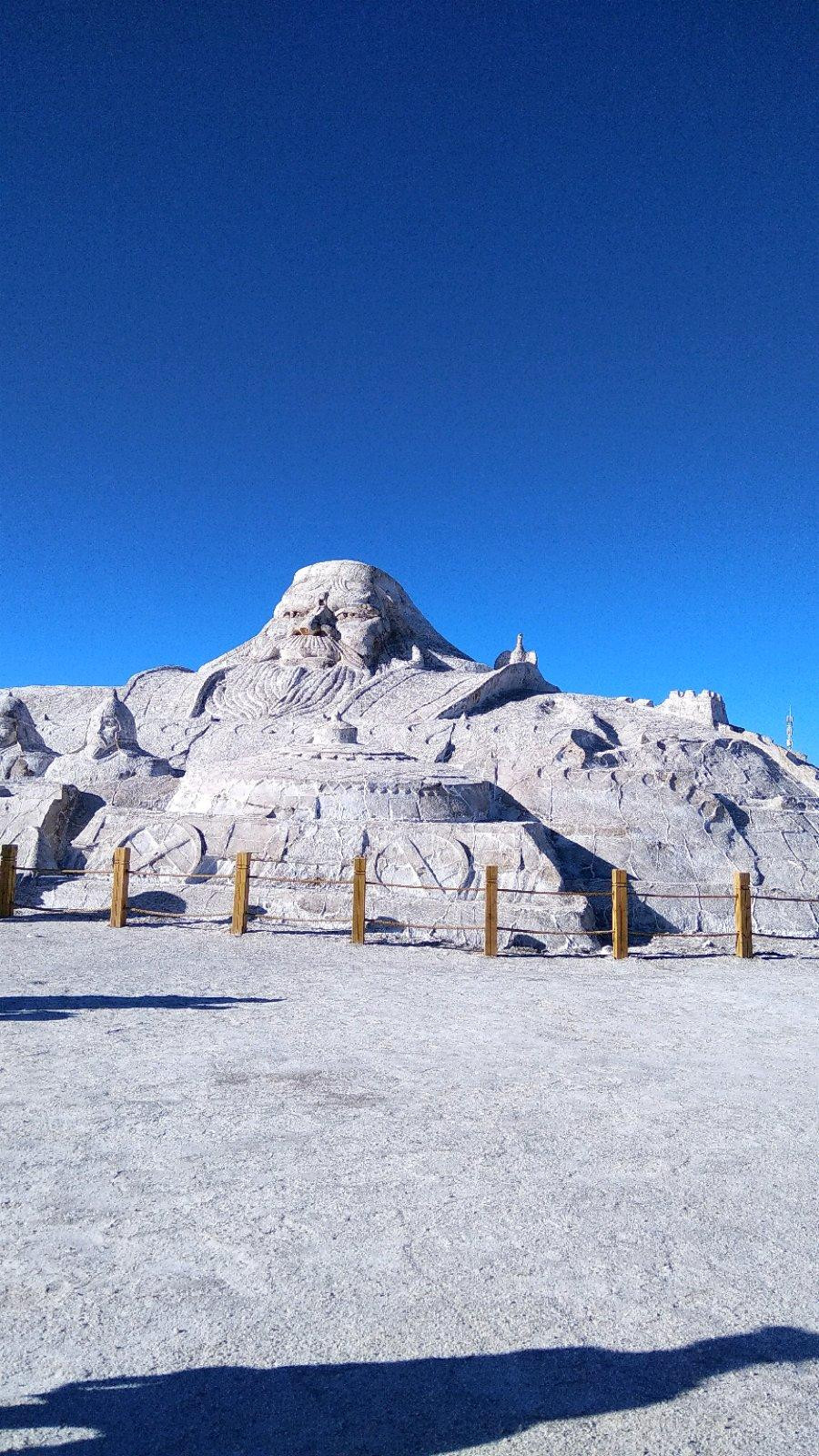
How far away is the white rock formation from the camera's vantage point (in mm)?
8852

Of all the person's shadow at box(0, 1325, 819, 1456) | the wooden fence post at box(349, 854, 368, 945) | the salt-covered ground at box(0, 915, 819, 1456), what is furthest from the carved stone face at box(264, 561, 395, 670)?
the person's shadow at box(0, 1325, 819, 1456)

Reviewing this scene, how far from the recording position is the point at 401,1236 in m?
2.37

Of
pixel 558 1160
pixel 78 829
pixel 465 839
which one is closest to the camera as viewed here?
pixel 558 1160

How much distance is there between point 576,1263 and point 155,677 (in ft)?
53.5

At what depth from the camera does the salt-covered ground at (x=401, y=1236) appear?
5.52 ft

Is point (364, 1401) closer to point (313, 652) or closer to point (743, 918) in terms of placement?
point (743, 918)

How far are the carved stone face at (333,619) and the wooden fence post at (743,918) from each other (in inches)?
364

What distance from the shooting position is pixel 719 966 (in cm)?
740

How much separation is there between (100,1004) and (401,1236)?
10.6ft

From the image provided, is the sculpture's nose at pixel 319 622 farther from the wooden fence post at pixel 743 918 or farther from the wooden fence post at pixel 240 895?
the wooden fence post at pixel 743 918

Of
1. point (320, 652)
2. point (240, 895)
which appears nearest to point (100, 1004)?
point (240, 895)

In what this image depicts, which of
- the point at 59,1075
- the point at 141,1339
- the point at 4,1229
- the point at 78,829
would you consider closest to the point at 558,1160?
the point at 141,1339

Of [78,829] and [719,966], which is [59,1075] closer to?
[719,966]

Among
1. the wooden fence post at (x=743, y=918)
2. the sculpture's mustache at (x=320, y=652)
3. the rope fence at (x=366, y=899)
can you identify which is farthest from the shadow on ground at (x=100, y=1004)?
the sculpture's mustache at (x=320, y=652)
